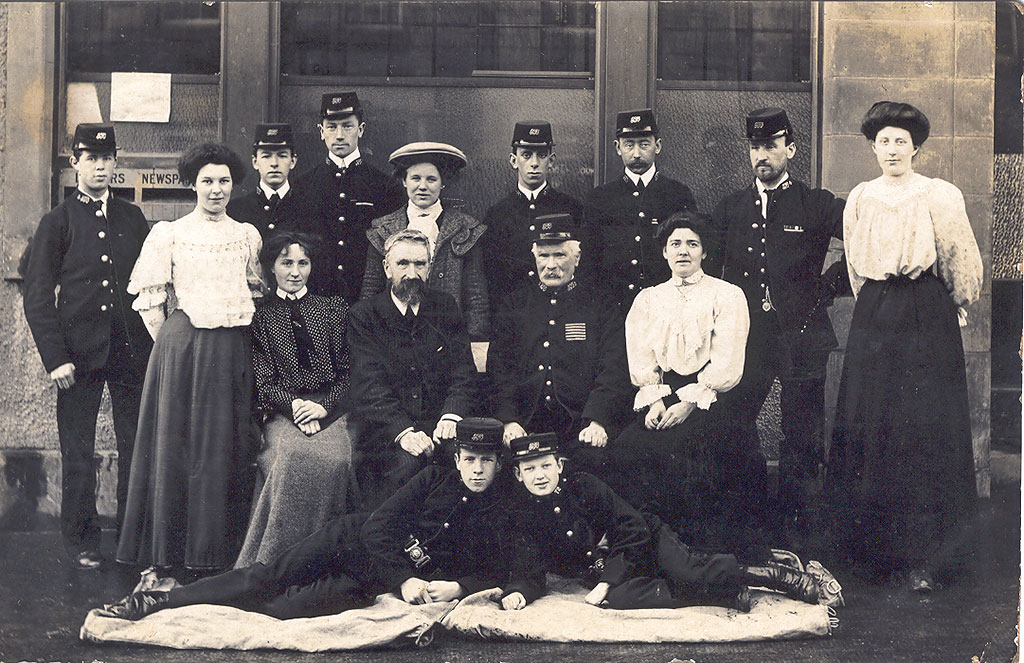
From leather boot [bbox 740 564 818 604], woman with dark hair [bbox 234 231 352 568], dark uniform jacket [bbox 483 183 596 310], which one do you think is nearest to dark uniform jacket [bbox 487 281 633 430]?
dark uniform jacket [bbox 483 183 596 310]

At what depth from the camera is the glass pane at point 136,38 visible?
5.53m

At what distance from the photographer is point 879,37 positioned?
553 cm

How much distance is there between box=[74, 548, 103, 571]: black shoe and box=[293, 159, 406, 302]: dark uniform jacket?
1.82 m

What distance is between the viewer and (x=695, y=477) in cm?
532

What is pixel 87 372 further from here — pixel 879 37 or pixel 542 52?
pixel 879 37

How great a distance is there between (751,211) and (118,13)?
358 centimetres

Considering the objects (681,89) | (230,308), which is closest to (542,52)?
(681,89)

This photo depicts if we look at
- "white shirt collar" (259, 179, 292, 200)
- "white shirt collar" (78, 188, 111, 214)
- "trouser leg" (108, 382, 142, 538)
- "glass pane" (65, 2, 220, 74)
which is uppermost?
"glass pane" (65, 2, 220, 74)

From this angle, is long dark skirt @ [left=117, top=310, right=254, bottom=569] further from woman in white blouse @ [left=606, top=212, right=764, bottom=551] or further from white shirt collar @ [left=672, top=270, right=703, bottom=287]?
white shirt collar @ [left=672, top=270, right=703, bottom=287]

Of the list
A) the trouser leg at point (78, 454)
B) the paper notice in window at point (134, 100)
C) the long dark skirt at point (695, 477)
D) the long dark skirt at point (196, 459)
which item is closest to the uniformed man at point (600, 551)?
the long dark skirt at point (695, 477)

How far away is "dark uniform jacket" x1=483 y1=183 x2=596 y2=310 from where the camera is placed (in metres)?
5.43

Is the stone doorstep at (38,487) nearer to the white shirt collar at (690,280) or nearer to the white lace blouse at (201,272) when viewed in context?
the white lace blouse at (201,272)

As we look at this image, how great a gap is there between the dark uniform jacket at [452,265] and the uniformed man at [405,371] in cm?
4

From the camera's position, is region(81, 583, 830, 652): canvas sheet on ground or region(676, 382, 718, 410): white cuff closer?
region(81, 583, 830, 652): canvas sheet on ground
